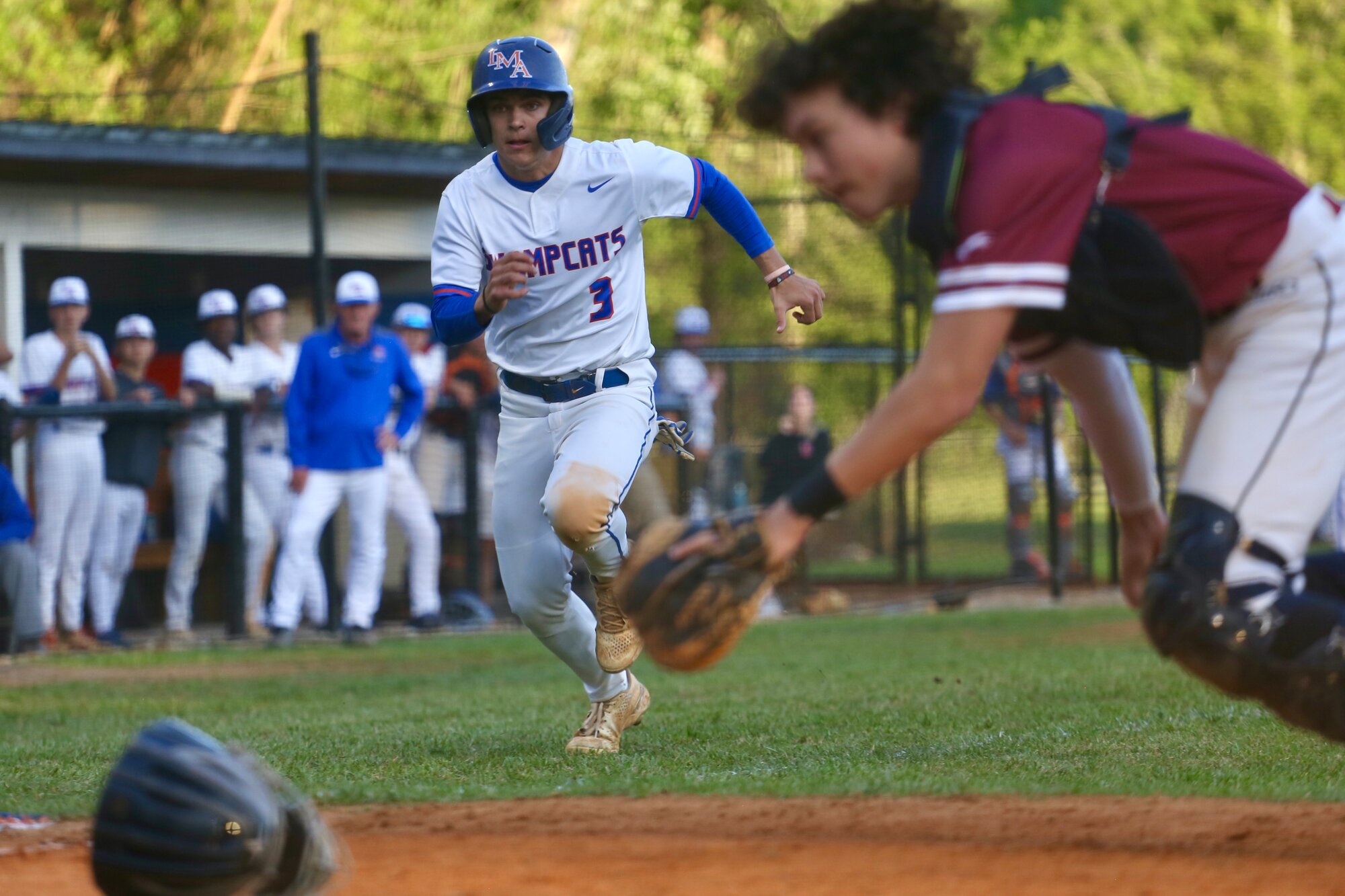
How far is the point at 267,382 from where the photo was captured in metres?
12.9

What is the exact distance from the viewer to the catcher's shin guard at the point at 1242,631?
3508mm

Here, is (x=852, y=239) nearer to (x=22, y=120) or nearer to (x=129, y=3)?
(x=22, y=120)

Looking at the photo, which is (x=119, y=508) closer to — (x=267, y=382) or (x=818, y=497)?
(x=267, y=382)

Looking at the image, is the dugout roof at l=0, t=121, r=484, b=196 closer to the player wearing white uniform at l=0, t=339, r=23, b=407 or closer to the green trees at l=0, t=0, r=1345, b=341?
the green trees at l=0, t=0, r=1345, b=341

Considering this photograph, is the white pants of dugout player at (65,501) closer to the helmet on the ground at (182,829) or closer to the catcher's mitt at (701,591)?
the helmet on the ground at (182,829)

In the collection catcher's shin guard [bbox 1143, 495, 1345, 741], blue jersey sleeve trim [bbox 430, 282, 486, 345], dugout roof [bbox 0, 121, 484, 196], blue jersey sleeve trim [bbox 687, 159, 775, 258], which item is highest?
dugout roof [bbox 0, 121, 484, 196]

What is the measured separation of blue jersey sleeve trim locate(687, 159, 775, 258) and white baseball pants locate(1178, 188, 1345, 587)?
2.83 m

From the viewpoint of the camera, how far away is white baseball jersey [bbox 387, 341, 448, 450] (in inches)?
519

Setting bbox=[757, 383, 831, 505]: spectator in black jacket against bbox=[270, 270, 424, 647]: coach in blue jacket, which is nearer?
bbox=[270, 270, 424, 647]: coach in blue jacket

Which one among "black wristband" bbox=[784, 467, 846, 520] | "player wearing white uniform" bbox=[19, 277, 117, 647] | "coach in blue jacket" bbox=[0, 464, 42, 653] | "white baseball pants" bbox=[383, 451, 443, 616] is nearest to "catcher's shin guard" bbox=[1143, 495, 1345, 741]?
"black wristband" bbox=[784, 467, 846, 520]

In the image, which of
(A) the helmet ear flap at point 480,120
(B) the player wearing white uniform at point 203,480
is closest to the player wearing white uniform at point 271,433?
(B) the player wearing white uniform at point 203,480

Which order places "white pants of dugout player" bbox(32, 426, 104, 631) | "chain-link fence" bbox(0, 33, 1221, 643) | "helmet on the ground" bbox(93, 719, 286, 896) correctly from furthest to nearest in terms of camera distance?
1. "chain-link fence" bbox(0, 33, 1221, 643)
2. "white pants of dugout player" bbox(32, 426, 104, 631)
3. "helmet on the ground" bbox(93, 719, 286, 896)

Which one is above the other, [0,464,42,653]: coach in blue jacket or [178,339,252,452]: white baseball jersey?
[178,339,252,452]: white baseball jersey

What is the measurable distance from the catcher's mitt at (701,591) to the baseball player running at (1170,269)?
0.09 meters
